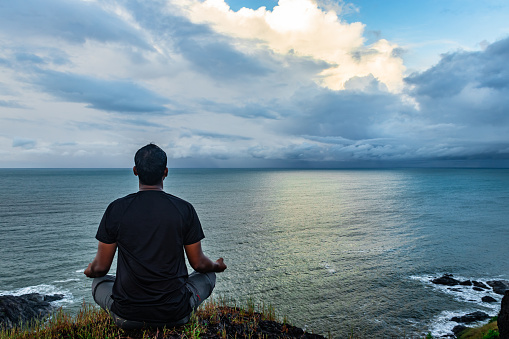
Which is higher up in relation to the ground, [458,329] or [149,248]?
[149,248]

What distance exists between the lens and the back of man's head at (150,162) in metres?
5.20

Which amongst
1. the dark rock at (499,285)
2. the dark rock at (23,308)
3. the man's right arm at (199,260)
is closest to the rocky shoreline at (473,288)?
the dark rock at (499,285)

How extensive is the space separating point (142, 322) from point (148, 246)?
60.0 inches

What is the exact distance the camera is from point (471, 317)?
2017cm

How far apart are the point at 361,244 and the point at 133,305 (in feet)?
124

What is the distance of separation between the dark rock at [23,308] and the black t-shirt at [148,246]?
1403cm

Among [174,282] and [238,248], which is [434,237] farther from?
[174,282]

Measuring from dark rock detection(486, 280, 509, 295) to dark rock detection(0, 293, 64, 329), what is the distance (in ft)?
103

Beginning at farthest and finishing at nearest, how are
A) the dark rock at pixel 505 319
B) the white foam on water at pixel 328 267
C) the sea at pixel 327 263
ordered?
1. the white foam on water at pixel 328 267
2. the sea at pixel 327 263
3. the dark rock at pixel 505 319

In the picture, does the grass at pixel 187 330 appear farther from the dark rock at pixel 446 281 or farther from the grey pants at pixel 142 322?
the dark rock at pixel 446 281

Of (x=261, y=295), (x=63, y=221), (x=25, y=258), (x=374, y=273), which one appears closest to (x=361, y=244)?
(x=374, y=273)

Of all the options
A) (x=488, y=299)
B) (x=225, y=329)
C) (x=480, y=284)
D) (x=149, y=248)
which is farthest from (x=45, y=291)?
(x=480, y=284)

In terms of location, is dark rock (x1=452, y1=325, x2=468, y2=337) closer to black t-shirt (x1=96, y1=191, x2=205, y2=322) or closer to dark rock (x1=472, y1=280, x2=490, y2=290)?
dark rock (x1=472, y1=280, x2=490, y2=290)

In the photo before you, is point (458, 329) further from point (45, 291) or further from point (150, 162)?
point (45, 291)
